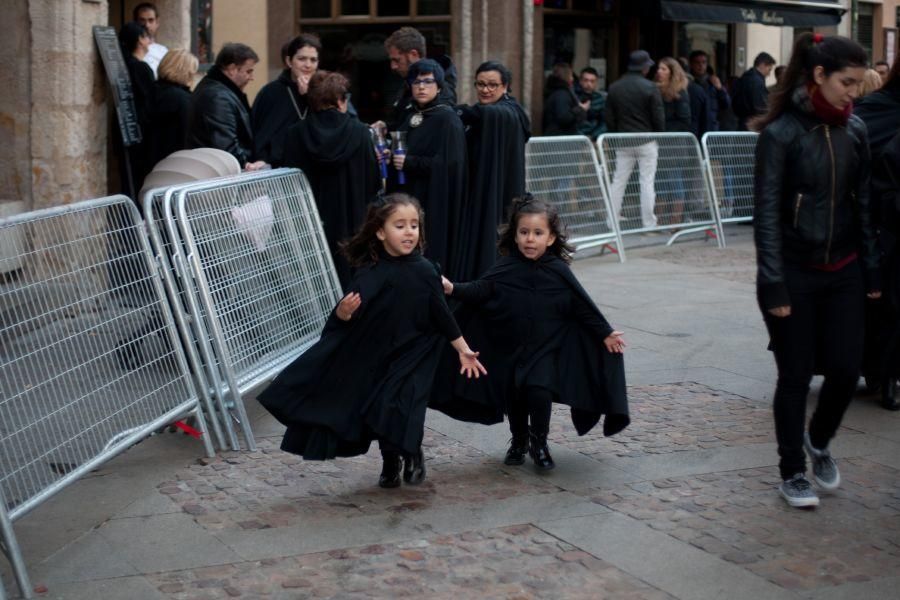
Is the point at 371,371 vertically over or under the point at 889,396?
over

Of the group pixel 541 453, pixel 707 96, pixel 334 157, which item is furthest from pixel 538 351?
pixel 707 96

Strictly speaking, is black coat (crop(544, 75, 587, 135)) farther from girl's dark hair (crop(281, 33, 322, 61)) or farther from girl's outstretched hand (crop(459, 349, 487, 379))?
girl's outstretched hand (crop(459, 349, 487, 379))

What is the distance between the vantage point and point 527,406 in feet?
19.9

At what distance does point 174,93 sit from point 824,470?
545 cm

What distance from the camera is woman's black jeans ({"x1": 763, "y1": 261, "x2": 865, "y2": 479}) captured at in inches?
211

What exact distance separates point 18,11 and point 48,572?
5.70 meters

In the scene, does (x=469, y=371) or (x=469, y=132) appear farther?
(x=469, y=132)

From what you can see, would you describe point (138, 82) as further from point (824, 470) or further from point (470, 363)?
point (824, 470)

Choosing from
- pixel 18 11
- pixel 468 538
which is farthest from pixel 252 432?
pixel 18 11

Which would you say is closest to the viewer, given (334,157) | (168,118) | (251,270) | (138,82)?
(251,270)

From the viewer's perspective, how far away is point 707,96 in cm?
1630

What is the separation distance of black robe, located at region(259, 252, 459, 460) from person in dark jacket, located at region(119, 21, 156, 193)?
4.79m

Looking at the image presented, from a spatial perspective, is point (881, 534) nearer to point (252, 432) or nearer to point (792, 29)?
point (252, 432)

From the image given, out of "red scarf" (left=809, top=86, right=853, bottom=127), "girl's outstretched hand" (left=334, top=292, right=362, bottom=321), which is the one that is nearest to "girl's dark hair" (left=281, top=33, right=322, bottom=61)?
"girl's outstretched hand" (left=334, top=292, right=362, bottom=321)
